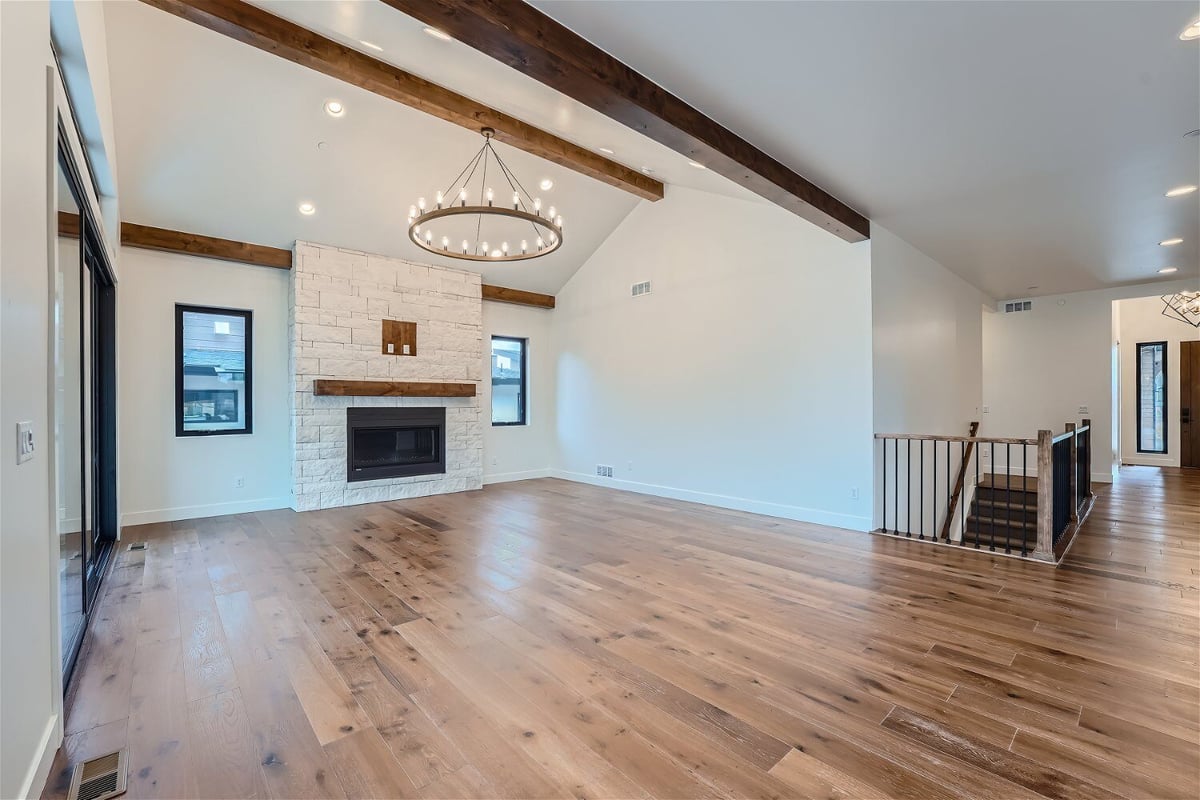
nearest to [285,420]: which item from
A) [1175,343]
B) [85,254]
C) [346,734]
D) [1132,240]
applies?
[85,254]

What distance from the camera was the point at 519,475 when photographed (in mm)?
8656

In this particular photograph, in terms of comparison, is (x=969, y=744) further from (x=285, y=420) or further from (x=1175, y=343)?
(x=1175, y=343)

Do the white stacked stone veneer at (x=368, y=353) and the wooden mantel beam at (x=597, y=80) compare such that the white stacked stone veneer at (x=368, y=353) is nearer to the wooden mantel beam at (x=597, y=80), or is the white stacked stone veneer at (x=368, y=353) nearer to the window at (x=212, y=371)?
the window at (x=212, y=371)

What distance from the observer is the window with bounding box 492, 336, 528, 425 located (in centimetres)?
850

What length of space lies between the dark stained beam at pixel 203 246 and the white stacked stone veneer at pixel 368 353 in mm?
298

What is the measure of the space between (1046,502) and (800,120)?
349 centimetres

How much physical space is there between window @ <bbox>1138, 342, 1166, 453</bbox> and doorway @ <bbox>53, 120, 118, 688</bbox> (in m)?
14.6

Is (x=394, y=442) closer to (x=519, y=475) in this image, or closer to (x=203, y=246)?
(x=519, y=475)

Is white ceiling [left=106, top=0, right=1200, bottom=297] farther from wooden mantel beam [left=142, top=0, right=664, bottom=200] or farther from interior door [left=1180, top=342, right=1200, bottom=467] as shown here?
interior door [left=1180, top=342, right=1200, bottom=467]

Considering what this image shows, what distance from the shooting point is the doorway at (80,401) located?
2400 mm

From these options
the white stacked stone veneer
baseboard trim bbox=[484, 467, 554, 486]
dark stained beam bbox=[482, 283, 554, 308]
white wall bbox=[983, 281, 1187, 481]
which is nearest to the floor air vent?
the white stacked stone veneer

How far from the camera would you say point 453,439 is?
754 cm

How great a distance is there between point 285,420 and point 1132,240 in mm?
9460

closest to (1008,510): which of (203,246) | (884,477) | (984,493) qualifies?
(884,477)
